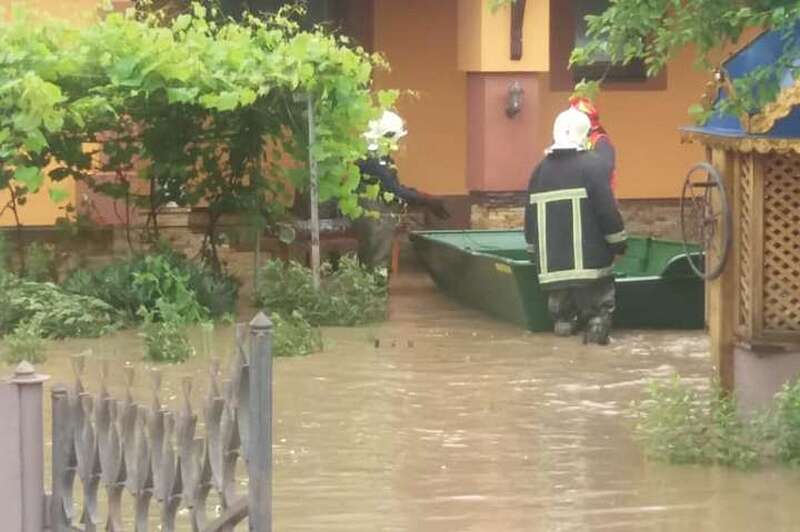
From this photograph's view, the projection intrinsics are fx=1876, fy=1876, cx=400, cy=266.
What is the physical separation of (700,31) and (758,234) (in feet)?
3.80

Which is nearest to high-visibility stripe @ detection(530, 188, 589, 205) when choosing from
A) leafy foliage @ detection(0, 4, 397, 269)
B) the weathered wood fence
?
leafy foliage @ detection(0, 4, 397, 269)

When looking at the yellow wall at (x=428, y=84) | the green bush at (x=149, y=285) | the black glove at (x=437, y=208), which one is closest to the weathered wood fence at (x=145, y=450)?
the green bush at (x=149, y=285)

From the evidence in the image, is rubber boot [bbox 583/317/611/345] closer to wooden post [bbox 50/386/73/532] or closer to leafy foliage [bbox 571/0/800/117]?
leafy foliage [bbox 571/0/800/117]

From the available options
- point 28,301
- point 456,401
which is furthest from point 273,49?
point 456,401

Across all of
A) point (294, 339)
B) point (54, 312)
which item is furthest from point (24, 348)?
point (294, 339)

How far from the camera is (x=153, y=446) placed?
606cm

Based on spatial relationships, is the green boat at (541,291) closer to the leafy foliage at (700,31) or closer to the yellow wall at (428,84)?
the yellow wall at (428,84)

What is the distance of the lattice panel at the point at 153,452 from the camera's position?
5.95 metres

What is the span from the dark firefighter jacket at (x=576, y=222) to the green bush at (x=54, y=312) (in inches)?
128

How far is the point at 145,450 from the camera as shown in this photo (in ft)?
20.0

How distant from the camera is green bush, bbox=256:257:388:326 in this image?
1450 cm

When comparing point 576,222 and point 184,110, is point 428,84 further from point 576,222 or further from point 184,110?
point 576,222

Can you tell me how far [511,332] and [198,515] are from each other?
27.4 ft

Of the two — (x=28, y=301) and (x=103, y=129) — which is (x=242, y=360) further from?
(x=103, y=129)
